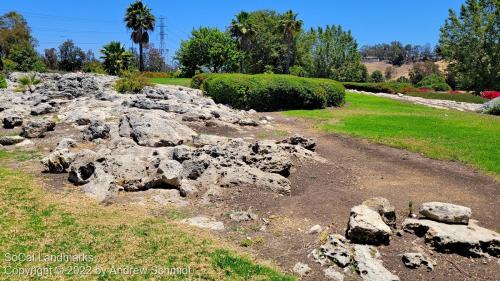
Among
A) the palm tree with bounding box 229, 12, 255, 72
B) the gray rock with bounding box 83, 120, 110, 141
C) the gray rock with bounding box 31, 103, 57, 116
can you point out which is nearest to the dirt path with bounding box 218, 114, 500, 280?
the gray rock with bounding box 83, 120, 110, 141

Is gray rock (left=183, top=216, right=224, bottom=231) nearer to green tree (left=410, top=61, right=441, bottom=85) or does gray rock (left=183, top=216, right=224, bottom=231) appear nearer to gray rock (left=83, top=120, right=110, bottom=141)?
gray rock (left=83, top=120, right=110, bottom=141)

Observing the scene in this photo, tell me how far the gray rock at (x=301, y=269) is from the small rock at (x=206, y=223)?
1968 mm

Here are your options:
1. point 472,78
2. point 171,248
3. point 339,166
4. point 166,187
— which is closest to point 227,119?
point 339,166

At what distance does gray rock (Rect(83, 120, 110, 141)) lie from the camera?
14.8 metres

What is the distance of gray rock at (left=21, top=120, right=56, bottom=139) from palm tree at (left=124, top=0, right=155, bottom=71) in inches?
2012

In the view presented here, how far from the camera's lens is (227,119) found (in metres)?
19.2

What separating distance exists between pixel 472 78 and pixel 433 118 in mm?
33720

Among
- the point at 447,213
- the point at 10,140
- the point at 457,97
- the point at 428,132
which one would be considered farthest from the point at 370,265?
the point at 457,97

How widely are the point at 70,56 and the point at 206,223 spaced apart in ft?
289

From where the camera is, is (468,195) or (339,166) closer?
(468,195)

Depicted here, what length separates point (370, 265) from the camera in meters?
6.60

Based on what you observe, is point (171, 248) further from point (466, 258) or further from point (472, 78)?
point (472, 78)

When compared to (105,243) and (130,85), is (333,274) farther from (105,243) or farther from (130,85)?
(130,85)

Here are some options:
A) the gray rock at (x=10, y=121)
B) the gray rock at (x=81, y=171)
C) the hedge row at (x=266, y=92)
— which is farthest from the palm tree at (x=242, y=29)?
the gray rock at (x=81, y=171)
